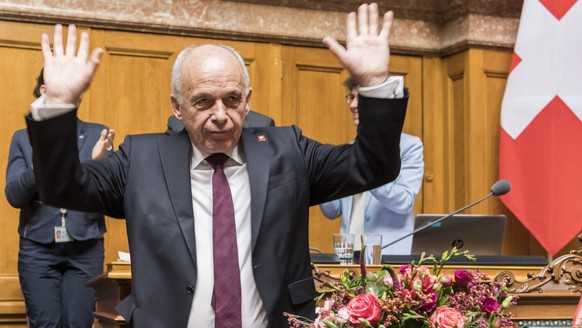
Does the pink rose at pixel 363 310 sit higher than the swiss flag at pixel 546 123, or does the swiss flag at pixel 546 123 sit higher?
the swiss flag at pixel 546 123

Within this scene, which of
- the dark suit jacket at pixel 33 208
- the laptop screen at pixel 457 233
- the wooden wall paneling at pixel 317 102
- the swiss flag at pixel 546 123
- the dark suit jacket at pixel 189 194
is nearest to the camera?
the dark suit jacket at pixel 189 194

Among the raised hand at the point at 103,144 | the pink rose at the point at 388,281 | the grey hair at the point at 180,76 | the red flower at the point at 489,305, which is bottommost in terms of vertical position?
the red flower at the point at 489,305

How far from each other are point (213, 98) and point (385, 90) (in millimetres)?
386

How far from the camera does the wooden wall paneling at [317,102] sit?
6.30 m

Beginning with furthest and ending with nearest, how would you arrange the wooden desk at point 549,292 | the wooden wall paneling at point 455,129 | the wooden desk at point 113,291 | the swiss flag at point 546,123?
the wooden wall paneling at point 455,129 → the swiss flag at point 546,123 → the wooden desk at point 113,291 → the wooden desk at point 549,292

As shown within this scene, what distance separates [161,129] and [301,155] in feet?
12.1

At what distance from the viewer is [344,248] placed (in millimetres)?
3682

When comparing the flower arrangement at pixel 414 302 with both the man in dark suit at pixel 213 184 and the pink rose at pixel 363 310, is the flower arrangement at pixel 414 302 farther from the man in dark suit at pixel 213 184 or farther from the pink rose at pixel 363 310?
the man in dark suit at pixel 213 184

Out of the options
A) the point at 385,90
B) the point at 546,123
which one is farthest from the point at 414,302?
the point at 546,123

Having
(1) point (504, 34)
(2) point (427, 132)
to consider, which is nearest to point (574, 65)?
(1) point (504, 34)

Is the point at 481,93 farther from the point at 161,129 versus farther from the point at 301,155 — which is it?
the point at 301,155

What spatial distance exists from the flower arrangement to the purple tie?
0.42 meters

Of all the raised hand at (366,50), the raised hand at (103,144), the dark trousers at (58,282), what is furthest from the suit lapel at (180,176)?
the dark trousers at (58,282)

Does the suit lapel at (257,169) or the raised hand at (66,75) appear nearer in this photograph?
the raised hand at (66,75)
